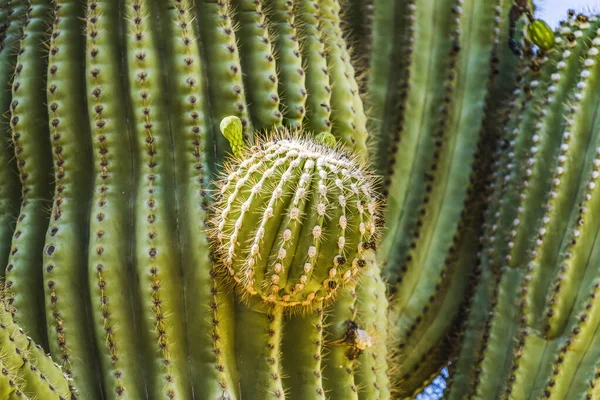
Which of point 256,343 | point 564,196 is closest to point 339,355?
point 256,343

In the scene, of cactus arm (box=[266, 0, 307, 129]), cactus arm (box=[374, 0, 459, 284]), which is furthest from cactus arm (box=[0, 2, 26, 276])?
cactus arm (box=[374, 0, 459, 284])

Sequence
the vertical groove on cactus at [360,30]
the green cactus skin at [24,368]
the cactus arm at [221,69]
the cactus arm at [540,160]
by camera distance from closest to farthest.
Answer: the green cactus skin at [24,368] → the cactus arm at [221,69] → the cactus arm at [540,160] → the vertical groove on cactus at [360,30]

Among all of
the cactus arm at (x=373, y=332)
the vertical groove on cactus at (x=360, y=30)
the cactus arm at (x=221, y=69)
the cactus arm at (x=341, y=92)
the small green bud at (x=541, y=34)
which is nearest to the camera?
the cactus arm at (x=221, y=69)

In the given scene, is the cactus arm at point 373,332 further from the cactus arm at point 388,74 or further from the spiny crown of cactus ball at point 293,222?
the cactus arm at point 388,74

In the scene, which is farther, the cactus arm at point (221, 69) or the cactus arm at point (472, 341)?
the cactus arm at point (472, 341)

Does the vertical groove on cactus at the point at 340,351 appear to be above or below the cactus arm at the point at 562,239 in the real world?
below

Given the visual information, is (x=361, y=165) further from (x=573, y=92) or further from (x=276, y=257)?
(x=573, y=92)

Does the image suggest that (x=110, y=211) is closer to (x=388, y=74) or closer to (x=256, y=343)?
(x=256, y=343)

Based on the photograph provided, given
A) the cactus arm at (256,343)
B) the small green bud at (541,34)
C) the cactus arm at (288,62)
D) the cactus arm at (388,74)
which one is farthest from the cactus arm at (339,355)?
the small green bud at (541,34)
